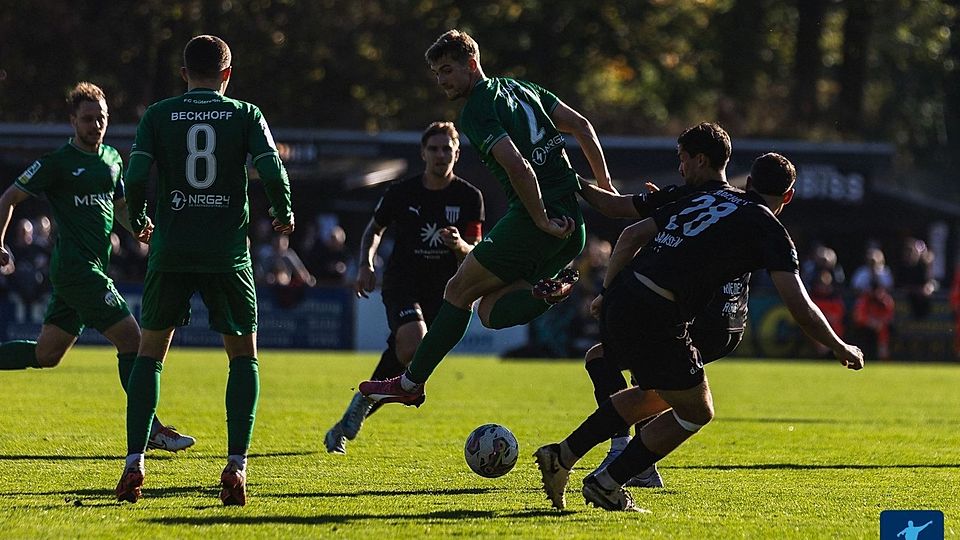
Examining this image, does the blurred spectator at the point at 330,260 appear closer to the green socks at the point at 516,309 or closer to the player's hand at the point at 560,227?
the green socks at the point at 516,309

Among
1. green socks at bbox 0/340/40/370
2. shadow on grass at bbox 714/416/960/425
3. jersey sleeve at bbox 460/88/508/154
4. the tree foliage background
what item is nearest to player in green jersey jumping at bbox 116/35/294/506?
jersey sleeve at bbox 460/88/508/154

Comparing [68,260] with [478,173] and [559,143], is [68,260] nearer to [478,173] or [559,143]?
[559,143]

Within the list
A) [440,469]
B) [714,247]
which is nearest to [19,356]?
[440,469]

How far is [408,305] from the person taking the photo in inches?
408

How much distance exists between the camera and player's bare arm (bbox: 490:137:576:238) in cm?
748

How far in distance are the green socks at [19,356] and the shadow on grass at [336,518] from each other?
12.1 ft

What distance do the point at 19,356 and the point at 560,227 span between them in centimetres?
417

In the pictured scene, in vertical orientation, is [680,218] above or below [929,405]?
above

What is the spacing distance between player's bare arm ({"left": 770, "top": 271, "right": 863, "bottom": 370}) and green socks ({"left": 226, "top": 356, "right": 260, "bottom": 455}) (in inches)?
95.3

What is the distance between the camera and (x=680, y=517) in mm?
7098

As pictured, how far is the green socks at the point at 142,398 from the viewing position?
23.6ft

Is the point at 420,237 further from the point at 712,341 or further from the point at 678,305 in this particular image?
the point at 678,305

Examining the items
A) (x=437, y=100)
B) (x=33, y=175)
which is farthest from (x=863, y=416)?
(x=437, y=100)

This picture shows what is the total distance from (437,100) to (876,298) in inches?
619
